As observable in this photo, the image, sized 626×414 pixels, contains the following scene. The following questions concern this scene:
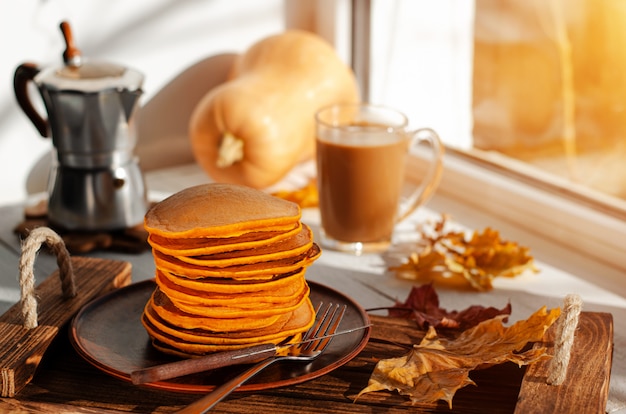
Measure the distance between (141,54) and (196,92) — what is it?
12cm

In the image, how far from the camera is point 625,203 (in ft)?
3.87

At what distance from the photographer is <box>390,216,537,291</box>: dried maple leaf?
41.4 inches

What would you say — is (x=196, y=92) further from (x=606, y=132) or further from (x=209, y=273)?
(x=209, y=273)

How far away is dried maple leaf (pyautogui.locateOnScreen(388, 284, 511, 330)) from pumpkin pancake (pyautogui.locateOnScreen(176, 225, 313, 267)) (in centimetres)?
19

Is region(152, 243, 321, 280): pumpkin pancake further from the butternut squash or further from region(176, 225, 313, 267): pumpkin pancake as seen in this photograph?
the butternut squash

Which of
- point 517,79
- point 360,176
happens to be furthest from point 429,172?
point 517,79

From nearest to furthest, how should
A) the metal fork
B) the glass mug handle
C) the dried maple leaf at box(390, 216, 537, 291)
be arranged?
the metal fork → the dried maple leaf at box(390, 216, 537, 291) → the glass mug handle

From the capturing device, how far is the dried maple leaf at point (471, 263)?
1.05 meters

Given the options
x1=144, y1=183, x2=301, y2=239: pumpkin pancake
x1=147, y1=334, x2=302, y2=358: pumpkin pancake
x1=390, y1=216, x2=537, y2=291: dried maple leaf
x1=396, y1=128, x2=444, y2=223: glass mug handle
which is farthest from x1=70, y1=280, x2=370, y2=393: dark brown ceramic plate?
x1=396, y1=128, x2=444, y2=223: glass mug handle

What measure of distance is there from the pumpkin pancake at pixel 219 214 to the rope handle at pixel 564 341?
0.24 metres

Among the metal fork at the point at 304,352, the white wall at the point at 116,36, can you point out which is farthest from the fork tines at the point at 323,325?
the white wall at the point at 116,36

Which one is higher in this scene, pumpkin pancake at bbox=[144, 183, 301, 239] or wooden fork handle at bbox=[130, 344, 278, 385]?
pumpkin pancake at bbox=[144, 183, 301, 239]

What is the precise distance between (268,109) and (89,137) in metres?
0.30

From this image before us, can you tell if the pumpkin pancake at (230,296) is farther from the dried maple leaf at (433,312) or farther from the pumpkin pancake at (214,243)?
the dried maple leaf at (433,312)
